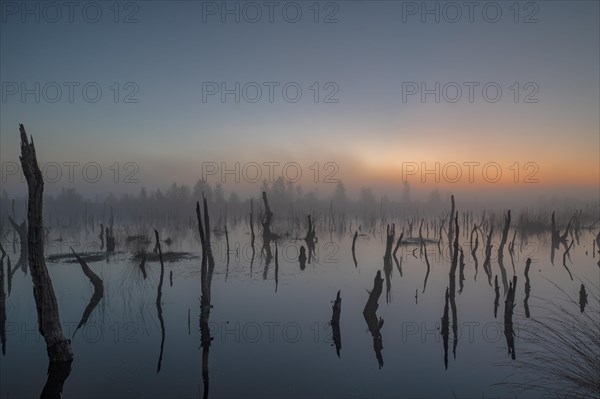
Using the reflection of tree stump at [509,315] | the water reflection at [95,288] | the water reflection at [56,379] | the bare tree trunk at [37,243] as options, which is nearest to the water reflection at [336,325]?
the reflection of tree stump at [509,315]

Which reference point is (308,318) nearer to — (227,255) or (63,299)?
(63,299)

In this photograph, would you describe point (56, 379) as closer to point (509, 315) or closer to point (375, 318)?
point (375, 318)

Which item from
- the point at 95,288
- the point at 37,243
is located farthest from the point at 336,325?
the point at 95,288

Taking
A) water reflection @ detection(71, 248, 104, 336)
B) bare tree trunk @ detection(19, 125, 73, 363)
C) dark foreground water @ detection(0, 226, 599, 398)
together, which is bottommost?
dark foreground water @ detection(0, 226, 599, 398)

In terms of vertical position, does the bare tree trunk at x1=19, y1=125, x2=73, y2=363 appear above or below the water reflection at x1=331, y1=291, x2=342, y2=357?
above

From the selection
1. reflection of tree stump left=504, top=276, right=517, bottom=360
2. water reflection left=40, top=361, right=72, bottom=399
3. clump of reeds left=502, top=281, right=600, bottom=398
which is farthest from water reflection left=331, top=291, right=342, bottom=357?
water reflection left=40, top=361, right=72, bottom=399

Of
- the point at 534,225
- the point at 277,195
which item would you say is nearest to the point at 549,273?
the point at 534,225

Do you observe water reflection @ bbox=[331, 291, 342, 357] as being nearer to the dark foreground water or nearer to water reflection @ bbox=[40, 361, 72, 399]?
the dark foreground water

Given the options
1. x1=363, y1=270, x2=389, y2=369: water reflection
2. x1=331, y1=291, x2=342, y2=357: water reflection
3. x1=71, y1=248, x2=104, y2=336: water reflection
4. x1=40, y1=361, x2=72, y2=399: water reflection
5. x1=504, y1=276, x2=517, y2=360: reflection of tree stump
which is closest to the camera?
x1=40, y1=361, x2=72, y2=399: water reflection

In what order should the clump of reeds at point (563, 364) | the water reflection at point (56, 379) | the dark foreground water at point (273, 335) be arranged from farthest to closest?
the dark foreground water at point (273, 335) → the water reflection at point (56, 379) → the clump of reeds at point (563, 364)

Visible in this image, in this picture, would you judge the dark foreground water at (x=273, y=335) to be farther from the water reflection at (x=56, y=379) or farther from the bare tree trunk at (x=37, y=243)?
the bare tree trunk at (x=37, y=243)

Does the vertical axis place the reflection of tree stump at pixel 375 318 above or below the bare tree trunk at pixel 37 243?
below

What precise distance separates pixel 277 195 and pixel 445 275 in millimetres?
97460

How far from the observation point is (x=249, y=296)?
16.6m
